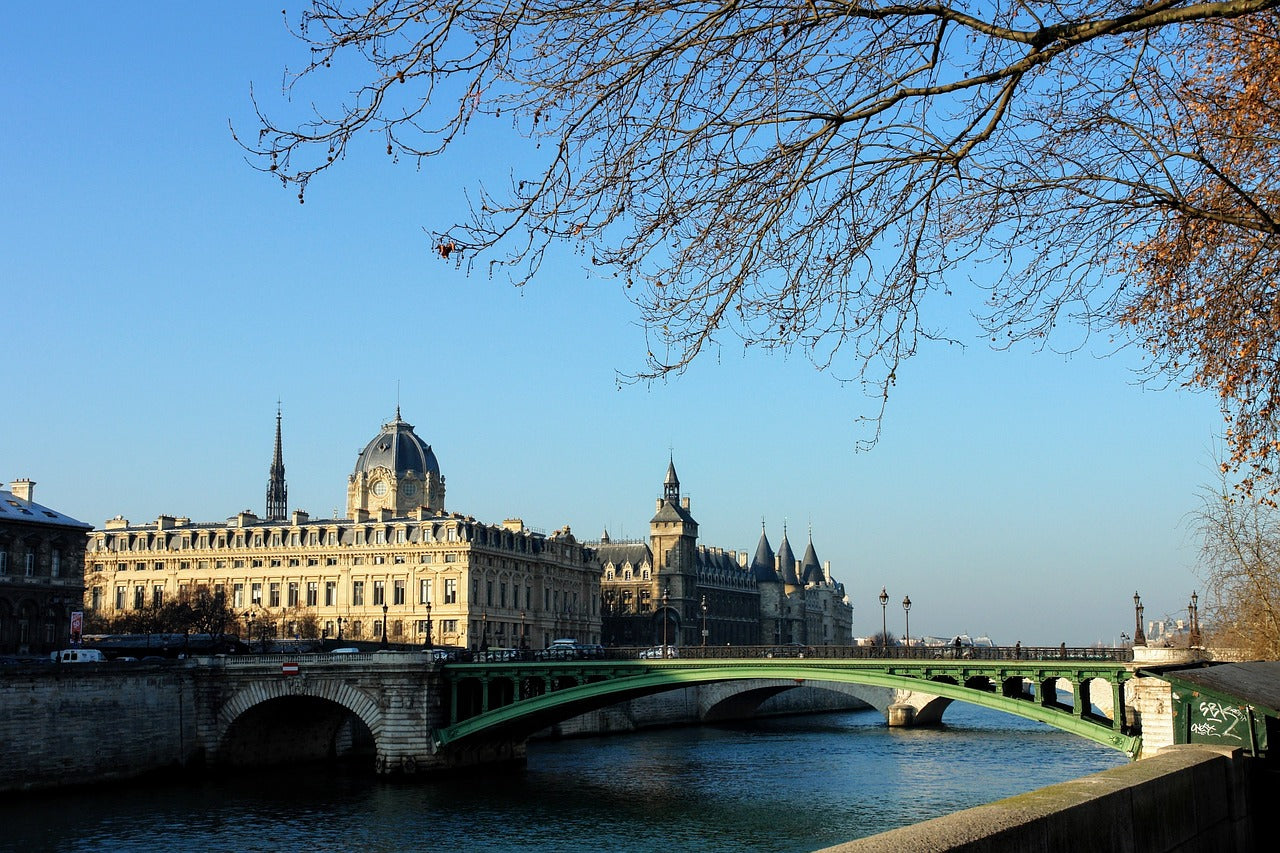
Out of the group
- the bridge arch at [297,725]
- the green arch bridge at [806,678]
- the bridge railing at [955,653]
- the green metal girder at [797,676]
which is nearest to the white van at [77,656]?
the bridge arch at [297,725]

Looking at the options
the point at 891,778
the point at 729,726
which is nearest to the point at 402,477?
the point at 729,726

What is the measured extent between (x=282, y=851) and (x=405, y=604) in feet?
219

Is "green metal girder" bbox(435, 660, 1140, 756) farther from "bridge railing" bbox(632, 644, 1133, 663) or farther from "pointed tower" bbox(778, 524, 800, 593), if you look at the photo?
"pointed tower" bbox(778, 524, 800, 593)

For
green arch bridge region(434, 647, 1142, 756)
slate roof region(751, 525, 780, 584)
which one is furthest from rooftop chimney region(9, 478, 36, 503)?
slate roof region(751, 525, 780, 584)

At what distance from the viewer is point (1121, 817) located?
861 centimetres

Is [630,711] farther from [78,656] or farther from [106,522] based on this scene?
[106,522]

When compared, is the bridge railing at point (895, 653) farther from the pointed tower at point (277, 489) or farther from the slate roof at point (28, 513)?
the pointed tower at point (277, 489)

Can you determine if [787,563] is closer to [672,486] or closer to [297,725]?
[672,486]

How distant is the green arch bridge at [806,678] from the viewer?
141 ft

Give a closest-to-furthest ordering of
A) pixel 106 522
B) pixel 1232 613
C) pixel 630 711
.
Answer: pixel 1232 613
pixel 630 711
pixel 106 522

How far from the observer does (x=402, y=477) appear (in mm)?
126438

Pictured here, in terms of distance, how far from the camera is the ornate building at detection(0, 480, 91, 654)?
64.6 metres

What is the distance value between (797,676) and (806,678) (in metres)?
0.42

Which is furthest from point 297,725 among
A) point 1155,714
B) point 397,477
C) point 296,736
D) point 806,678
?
point 397,477
